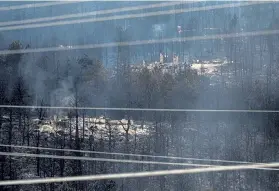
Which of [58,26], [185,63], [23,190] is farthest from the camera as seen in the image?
[58,26]

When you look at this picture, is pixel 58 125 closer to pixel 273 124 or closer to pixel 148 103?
pixel 148 103

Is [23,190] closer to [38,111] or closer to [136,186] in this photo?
[136,186]

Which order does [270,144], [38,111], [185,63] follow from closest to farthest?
1. [270,144]
2. [38,111]
3. [185,63]

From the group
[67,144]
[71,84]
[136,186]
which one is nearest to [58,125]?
[67,144]

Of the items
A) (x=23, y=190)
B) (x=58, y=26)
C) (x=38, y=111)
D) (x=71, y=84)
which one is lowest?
(x=23, y=190)

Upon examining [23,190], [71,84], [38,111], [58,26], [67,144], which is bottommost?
[23,190]

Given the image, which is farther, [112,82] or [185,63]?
[185,63]

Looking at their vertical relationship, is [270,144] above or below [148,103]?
below

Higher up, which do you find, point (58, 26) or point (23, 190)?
point (58, 26)

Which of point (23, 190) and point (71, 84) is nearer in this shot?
point (23, 190)

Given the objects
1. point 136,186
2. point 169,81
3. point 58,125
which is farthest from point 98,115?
point 136,186
